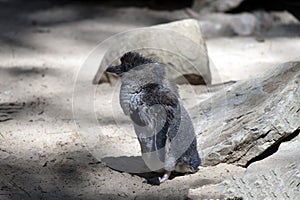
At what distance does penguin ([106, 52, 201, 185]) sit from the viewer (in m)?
3.21

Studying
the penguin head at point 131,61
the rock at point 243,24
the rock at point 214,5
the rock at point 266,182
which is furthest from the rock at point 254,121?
the rock at point 214,5

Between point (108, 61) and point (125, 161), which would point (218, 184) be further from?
point (108, 61)

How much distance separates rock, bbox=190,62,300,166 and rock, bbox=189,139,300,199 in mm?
216

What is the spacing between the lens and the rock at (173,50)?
15.7ft

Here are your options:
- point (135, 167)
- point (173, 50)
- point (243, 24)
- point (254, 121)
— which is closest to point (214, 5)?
point (243, 24)

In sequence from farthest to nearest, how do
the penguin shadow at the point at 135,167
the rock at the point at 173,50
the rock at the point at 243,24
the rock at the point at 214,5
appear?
the rock at the point at 214,5, the rock at the point at 243,24, the rock at the point at 173,50, the penguin shadow at the point at 135,167

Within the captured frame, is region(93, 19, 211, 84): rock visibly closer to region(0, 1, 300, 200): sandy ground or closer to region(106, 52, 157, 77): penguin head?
region(0, 1, 300, 200): sandy ground

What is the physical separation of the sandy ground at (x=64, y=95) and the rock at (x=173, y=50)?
→ 0.74 ft

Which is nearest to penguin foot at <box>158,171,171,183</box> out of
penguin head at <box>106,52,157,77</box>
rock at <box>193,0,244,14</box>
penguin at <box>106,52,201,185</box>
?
penguin at <box>106,52,201,185</box>

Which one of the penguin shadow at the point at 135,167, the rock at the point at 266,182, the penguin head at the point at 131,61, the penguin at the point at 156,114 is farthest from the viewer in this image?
the penguin shadow at the point at 135,167

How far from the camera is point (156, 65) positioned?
3322 mm

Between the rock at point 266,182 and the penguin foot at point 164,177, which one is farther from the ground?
the rock at point 266,182

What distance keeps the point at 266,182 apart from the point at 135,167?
0.87 meters

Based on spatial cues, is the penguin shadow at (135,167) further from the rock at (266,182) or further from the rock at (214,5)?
the rock at (214,5)
